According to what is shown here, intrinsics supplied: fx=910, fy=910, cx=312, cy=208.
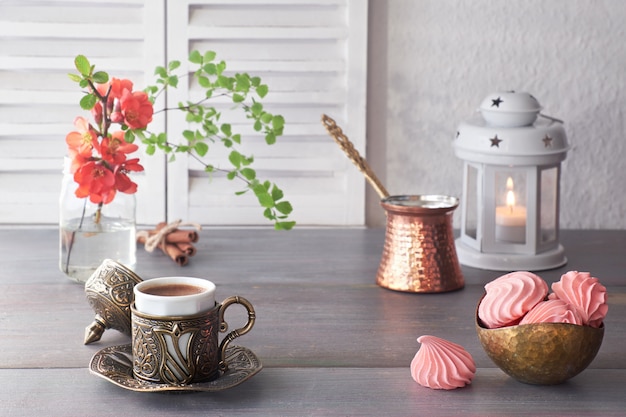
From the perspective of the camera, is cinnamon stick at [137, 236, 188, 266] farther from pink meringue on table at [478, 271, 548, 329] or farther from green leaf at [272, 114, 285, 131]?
pink meringue on table at [478, 271, 548, 329]

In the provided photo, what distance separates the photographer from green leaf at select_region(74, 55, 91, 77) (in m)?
1.17

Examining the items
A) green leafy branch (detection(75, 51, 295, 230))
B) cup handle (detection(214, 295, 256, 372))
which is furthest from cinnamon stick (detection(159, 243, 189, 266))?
cup handle (detection(214, 295, 256, 372))

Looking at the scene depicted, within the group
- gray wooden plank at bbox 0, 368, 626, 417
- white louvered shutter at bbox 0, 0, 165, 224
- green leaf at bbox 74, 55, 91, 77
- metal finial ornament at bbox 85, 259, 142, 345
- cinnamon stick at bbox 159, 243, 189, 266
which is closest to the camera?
gray wooden plank at bbox 0, 368, 626, 417

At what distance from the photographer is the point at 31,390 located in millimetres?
896

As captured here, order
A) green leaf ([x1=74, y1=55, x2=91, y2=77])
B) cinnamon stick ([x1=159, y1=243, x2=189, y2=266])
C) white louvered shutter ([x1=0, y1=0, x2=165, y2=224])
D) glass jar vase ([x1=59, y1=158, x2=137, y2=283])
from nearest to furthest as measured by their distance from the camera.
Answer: green leaf ([x1=74, y1=55, x2=91, y2=77])
glass jar vase ([x1=59, y1=158, x2=137, y2=283])
cinnamon stick ([x1=159, y1=243, x2=189, y2=266])
white louvered shutter ([x1=0, y1=0, x2=165, y2=224])

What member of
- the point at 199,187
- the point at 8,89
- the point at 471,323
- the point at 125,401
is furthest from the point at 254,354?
the point at 8,89

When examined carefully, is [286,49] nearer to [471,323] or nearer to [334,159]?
[334,159]

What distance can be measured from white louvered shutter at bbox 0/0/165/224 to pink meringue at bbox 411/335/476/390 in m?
0.88

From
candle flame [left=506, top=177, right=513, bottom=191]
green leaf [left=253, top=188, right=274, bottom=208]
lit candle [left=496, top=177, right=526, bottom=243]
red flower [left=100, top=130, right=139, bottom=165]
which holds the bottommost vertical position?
lit candle [left=496, top=177, right=526, bottom=243]

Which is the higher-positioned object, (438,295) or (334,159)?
(334,159)

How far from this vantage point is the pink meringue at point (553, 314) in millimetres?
883

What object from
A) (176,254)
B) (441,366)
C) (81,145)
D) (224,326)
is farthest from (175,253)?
(441,366)

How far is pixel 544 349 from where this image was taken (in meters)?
0.89

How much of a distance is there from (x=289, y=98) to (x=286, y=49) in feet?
0.29
